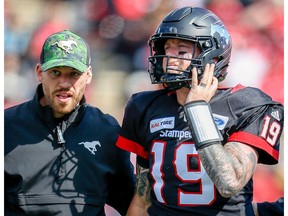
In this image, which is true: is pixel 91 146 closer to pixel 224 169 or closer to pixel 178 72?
pixel 178 72

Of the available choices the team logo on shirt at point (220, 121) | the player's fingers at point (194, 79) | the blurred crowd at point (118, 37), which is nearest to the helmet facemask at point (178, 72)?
the player's fingers at point (194, 79)

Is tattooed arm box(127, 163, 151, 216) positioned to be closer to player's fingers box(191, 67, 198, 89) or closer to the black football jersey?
the black football jersey

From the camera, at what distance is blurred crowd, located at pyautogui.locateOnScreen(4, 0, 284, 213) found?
17.1 feet

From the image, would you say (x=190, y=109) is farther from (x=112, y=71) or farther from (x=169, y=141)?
(x=112, y=71)

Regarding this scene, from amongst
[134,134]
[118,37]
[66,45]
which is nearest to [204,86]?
[134,134]

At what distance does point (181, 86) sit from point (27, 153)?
727 mm

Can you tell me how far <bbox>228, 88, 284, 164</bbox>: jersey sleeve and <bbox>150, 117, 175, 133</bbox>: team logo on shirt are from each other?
251mm

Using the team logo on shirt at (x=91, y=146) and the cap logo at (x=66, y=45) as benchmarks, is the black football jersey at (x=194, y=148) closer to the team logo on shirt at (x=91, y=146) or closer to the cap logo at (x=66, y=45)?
the team logo on shirt at (x=91, y=146)

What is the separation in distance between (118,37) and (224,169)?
3452 mm

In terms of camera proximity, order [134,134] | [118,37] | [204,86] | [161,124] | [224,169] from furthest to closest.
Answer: [118,37]
[134,134]
[161,124]
[204,86]
[224,169]

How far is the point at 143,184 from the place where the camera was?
2.68 m

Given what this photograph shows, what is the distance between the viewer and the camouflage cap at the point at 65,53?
2645 mm

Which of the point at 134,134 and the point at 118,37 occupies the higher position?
the point at 118,37
